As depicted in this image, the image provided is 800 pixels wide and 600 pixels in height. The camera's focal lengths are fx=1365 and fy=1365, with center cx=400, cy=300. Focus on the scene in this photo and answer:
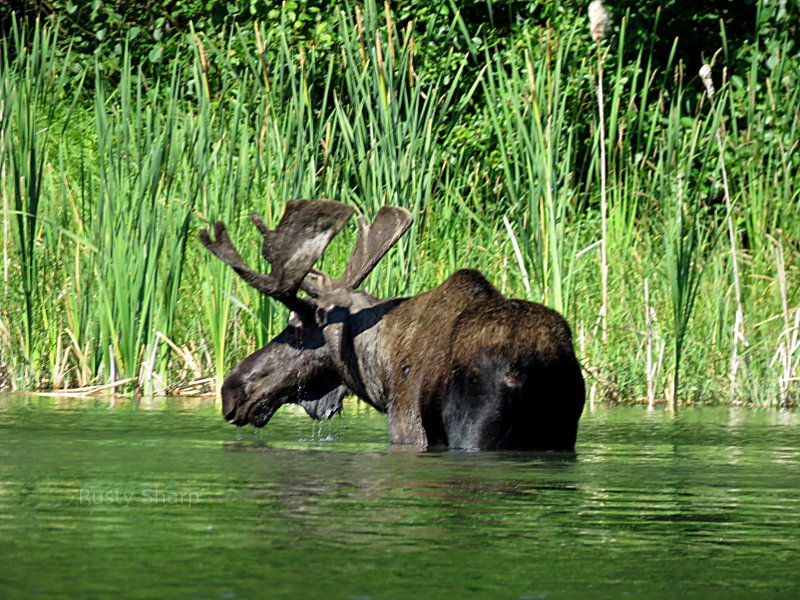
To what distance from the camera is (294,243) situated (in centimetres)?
649

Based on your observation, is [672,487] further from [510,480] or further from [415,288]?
[415,288]

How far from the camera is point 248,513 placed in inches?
153

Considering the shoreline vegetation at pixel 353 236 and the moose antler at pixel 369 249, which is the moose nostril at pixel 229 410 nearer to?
the moose antler at pixel 369 249

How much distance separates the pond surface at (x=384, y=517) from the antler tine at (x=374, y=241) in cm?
80

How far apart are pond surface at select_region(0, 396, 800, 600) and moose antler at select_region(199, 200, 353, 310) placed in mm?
731

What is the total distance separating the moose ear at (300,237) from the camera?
6441 mm

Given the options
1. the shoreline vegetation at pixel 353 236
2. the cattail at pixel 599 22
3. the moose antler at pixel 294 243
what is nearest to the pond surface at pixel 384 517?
the moose antler at pixel 294 243

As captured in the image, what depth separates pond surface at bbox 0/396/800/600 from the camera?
Answer: 2.96 metres

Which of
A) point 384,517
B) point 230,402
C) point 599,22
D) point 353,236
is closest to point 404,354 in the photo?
point 230,402

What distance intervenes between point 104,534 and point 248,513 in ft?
1.64

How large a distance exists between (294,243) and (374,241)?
0.42 m

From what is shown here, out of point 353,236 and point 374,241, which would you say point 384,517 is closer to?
point 374,241

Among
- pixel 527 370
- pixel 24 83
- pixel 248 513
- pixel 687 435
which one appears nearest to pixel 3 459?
pixel 248 513

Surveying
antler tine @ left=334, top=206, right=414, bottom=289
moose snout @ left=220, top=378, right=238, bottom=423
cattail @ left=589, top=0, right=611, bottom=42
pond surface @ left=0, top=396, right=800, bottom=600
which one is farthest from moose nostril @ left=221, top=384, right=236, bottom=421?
cattail @ left=589, top=0, right=611, bottom=42
